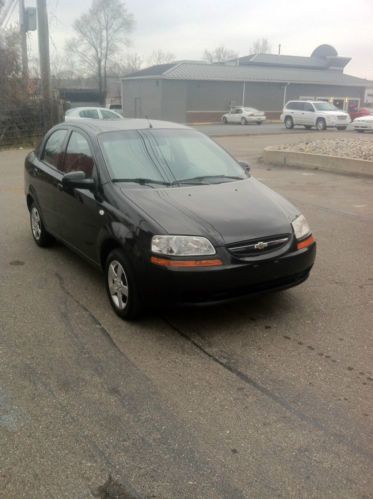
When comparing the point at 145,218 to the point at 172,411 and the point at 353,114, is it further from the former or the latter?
the point at 353,114

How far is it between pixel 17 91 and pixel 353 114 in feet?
94.7

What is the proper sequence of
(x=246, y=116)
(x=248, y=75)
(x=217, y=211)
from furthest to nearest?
(x=248, y=75) < (x=246, y=116) < (x=217, y=211)

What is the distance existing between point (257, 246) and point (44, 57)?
18.9 meters

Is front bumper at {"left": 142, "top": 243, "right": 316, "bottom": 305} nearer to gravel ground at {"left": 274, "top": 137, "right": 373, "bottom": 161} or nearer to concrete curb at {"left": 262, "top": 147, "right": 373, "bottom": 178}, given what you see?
concrete curb at {"left": 262, "top": 147, "right": 373, "bottom": 178}

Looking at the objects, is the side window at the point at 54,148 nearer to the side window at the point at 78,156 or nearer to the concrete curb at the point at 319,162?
the side window at the point at 78,156

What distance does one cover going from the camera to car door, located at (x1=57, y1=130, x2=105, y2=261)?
476cm

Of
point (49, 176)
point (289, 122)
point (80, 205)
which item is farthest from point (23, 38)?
point (80, 205)

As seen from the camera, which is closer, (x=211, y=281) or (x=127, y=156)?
(x=211, y=281)

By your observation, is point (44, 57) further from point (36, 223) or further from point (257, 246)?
point (257, 246)

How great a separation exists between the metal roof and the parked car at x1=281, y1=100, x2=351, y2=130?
13.4 m

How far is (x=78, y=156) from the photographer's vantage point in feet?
17.5

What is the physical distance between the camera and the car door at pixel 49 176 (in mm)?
5758

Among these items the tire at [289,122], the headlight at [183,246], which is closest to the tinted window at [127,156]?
the headlight at [183,246]

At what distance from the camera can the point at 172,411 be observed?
10.3 ft
